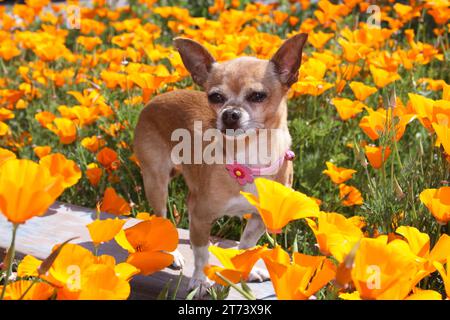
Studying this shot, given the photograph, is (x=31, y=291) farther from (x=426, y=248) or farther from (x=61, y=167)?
(x=426, y=248)

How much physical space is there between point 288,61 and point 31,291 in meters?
2.06

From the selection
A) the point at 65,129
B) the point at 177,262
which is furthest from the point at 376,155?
the point at 65,129

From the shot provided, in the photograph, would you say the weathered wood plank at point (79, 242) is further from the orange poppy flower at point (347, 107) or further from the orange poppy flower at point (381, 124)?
the orange poppy flower at point (347, 107)

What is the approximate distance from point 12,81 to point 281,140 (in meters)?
3.25

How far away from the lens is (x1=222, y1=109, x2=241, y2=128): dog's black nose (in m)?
3.00

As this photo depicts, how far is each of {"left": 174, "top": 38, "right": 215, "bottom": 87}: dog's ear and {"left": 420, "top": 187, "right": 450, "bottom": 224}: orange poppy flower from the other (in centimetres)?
176

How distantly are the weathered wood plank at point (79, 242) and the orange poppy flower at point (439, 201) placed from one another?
867mm

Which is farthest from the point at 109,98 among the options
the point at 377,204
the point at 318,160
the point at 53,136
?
the point at 377,204

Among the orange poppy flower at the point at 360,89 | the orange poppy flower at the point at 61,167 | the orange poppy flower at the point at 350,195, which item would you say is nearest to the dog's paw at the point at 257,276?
the orange poppy flower at the point at 350,195

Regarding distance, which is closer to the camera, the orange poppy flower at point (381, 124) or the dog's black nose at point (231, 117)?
the orange poppy flower at point (381, 124)

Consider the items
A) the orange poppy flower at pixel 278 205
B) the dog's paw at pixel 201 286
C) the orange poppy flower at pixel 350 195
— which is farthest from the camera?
the orange poppy flower at pixel 350 195

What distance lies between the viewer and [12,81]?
5.59 meters

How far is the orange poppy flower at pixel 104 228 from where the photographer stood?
170 centimetres
